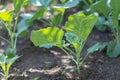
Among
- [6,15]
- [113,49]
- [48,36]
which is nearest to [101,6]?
[113,49]

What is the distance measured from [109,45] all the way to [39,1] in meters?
0.52

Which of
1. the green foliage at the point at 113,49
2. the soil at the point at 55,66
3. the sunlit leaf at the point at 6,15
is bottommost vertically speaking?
the soil at the point at 55,66

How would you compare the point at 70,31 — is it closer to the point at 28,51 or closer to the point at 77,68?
the point at 77,68

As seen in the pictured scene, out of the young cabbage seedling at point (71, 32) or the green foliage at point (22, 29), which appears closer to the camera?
the young cabbage seedling at point (71, 32)

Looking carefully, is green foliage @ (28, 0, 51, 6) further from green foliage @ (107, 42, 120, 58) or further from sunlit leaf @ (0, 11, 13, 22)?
green foliage @ (107, 42, 120, 58)

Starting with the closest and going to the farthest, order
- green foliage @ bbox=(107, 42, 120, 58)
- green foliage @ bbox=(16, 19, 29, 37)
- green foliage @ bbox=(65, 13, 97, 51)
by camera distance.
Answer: green foliage @ bbox=(65, 13, 97, 51)
green foliage @ bbox=(107, 42, 120, 58)
green foliage @ bbox=(16, 19, 29, 37)

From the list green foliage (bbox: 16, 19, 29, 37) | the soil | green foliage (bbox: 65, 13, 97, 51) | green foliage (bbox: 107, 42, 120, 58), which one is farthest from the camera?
green foliage (bbox: 16, 19, 29, 37)

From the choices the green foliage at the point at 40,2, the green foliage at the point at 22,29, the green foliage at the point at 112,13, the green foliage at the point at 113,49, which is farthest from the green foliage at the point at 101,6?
the green foliage at the point at 22,29

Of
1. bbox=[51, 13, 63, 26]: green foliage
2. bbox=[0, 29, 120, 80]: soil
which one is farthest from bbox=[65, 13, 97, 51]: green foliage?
bbox=[51, 13, 63, 26]: green foliage

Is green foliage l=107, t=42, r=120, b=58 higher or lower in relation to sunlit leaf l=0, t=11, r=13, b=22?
lower

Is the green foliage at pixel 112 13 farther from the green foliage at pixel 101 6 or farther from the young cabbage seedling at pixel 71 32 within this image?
the young cabbage seedling at pixel 71 32

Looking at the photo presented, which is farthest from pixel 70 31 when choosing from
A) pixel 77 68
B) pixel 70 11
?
pixel 70 11

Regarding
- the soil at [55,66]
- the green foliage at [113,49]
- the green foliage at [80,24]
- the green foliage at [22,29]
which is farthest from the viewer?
the green foliage at [22,29]

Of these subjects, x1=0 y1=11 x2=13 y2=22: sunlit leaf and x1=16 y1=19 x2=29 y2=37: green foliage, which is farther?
x1=16 y1=19 x2=29 y2=37: green foliage
